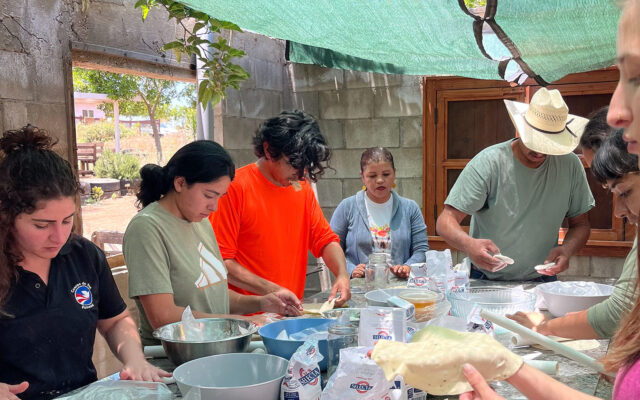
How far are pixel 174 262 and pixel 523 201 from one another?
82.6 inches

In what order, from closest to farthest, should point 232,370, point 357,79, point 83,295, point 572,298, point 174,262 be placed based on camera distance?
point 232,370 < point 83,295 < point 174,262 < point 572,298 < point 357,79

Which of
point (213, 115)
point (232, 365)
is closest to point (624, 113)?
point (232, 365)

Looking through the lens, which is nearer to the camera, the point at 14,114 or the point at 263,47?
the point at 14,114

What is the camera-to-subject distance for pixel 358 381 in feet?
4.36

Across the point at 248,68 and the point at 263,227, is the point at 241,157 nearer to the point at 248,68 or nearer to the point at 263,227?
the point at 248,68

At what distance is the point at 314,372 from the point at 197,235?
1093 millimetres

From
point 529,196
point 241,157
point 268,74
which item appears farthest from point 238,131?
point 529,196

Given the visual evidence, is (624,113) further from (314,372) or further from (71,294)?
(71,294)

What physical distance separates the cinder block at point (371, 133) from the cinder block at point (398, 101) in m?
0.08

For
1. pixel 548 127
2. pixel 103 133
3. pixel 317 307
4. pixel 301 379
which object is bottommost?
pixel 317 307

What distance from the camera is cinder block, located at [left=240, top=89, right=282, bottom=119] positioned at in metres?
4.97

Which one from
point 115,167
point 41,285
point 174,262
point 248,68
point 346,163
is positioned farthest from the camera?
point 115,167

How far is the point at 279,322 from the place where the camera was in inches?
74.0

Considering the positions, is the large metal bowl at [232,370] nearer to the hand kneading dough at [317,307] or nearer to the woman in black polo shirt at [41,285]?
the woman in black polo shirt at [41,285]
